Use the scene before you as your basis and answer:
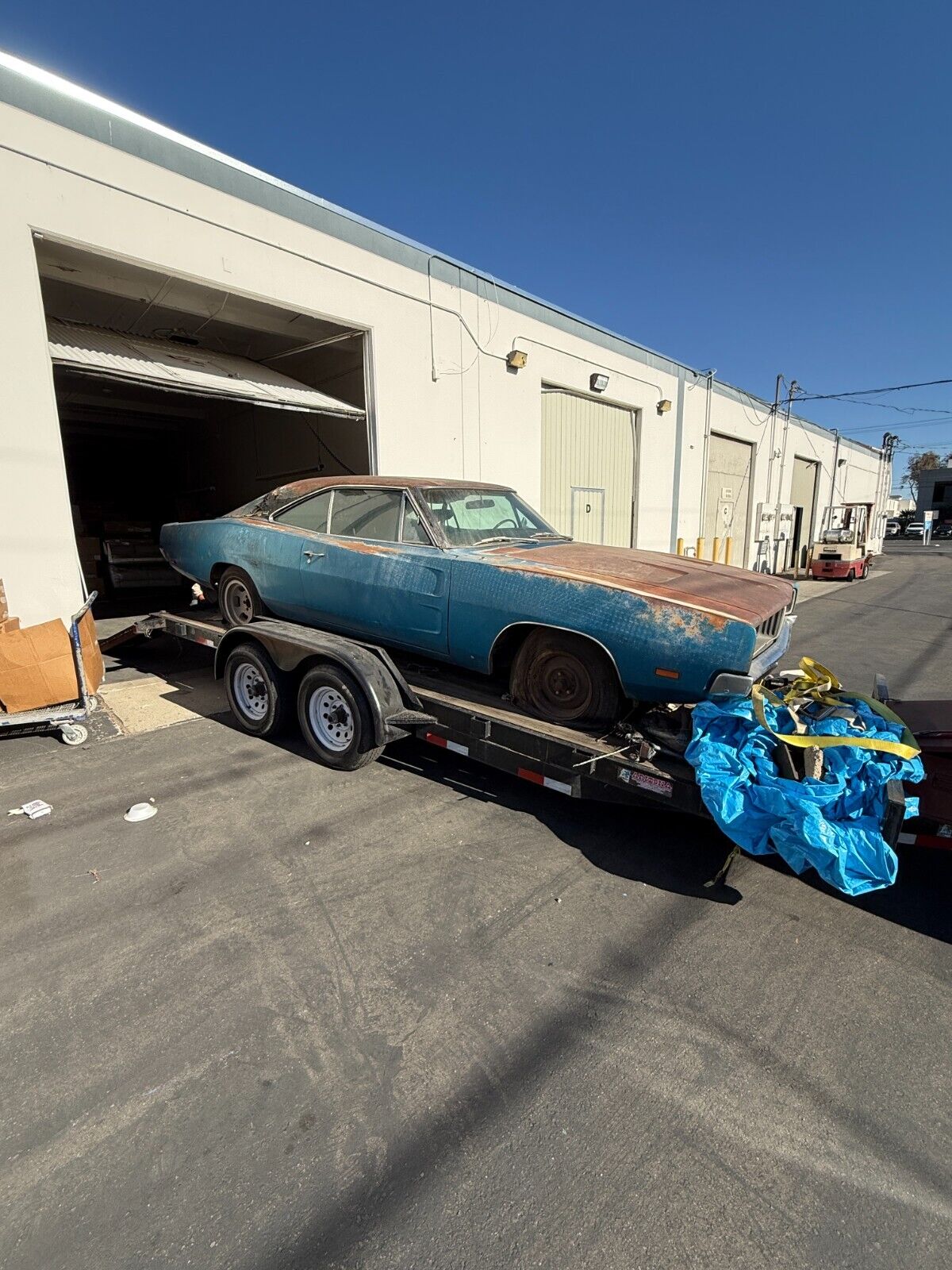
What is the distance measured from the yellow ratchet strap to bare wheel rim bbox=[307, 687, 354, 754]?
8.25 feet

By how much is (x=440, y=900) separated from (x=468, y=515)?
108 inches

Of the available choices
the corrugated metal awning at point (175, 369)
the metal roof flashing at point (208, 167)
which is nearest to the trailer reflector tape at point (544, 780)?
the corrugated metal awning at point (175, 369)

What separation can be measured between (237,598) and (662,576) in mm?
3921

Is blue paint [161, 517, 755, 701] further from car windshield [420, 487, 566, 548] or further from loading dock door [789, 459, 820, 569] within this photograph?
loading dock door [789, 459, 820, 569]

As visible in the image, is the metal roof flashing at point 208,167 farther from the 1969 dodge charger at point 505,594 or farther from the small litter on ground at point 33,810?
the small litter on ground at point 33,810

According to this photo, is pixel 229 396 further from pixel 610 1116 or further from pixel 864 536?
pixel 864 536

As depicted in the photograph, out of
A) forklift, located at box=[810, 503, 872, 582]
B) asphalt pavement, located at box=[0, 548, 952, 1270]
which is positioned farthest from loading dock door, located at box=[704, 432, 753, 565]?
asphalt pavement, located at box=[0, 548, 952, 1270]

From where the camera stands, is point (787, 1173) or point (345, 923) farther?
point (345, 923)

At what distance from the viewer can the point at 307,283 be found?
7.76 m

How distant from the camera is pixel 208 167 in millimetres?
6840

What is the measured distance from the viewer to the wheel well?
136 inches

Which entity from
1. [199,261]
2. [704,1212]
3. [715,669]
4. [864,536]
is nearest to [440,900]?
[704,1212]

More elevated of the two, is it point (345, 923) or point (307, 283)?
point (307, 283)

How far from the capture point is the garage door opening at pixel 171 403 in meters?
7.12
